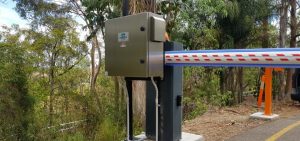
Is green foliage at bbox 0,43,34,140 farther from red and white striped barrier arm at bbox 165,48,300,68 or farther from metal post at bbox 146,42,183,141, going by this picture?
red and white striped barrier arm at bbox 165,48,300,68

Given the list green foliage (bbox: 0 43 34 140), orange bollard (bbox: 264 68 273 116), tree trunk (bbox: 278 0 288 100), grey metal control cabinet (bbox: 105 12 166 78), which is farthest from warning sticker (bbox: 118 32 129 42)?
tree trunk (bbox: 278 0 288 100)

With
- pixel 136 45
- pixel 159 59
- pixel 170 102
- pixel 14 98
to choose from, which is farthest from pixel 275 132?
pixel 14 98

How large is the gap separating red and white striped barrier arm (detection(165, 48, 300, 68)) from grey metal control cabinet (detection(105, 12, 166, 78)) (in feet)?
0.99

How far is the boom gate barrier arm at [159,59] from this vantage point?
14.4 ft

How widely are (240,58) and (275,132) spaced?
3263mm

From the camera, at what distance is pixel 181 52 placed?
4828 millimetres

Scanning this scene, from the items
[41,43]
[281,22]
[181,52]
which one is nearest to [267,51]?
[181,52]

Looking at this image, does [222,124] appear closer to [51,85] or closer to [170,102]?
[170,102]

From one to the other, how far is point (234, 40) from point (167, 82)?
9.67 metres

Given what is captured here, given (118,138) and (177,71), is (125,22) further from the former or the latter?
(118,138)

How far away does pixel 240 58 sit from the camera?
14.0 feet

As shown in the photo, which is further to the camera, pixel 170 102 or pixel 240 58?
pixel 170 102

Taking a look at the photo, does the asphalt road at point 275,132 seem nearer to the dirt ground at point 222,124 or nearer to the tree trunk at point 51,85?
the dirt ground at point 222,124

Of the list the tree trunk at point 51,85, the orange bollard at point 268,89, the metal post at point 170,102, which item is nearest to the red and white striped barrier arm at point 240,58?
the metal post at point 170,102
